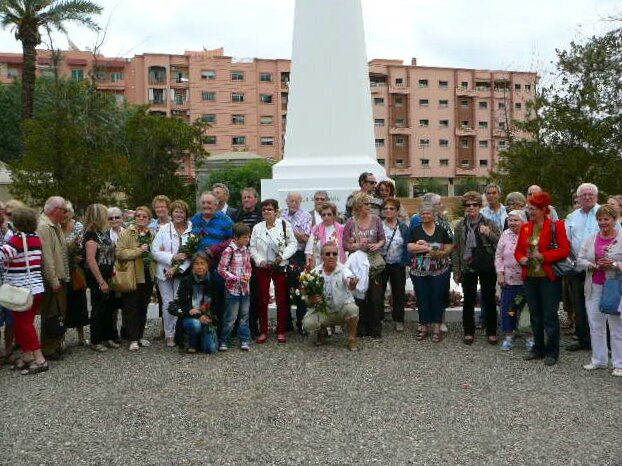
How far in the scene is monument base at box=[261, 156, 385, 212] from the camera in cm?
1047

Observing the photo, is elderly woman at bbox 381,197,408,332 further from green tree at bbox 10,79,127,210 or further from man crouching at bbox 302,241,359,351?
green tree at bbox 10,79,127,210

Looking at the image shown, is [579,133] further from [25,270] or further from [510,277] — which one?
[25,270]

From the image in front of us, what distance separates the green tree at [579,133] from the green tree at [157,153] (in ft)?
40.6

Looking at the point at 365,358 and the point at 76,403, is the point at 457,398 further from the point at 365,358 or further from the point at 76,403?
the point at 76,403

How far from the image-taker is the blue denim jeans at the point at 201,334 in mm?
7129

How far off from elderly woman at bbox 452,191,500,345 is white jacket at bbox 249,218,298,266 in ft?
6.09

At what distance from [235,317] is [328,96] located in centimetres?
499

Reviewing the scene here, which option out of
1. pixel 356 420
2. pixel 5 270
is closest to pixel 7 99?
pixel 5 270

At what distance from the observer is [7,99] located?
48500 mm

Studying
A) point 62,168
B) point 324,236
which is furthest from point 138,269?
point 62,168

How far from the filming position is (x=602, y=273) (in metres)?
6.47

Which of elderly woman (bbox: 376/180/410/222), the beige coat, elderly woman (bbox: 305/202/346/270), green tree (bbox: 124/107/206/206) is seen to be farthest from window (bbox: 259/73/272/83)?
the beige coat

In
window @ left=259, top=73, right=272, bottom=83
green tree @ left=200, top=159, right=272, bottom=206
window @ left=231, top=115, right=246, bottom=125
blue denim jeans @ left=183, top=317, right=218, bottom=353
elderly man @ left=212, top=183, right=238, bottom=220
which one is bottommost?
blue denim jeans @ left=183, top=317, right=218, bottom=353

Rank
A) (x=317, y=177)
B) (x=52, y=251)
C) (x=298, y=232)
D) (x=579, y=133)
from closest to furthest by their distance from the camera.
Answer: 1. (x=52, y=251)
2. (x=298, y=232)
3. (x=317, y=177)
4. (x=579, y=133)
